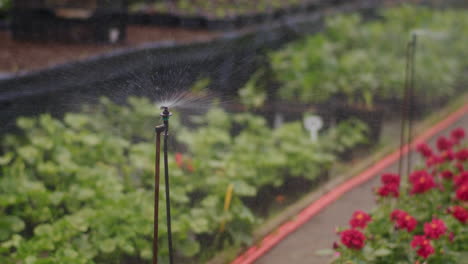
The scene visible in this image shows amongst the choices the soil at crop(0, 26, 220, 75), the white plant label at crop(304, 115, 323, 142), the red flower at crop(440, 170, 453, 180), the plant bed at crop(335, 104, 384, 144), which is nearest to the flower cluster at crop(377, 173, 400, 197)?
the red flower at crop(440, 170, 453, 180)

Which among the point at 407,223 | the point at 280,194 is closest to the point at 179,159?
the point at 280,194

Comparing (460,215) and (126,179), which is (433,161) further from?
A: (126,179)

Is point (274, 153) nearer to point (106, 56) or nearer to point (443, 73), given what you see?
point (106, 56)

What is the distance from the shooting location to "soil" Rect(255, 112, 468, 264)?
11.4 ft

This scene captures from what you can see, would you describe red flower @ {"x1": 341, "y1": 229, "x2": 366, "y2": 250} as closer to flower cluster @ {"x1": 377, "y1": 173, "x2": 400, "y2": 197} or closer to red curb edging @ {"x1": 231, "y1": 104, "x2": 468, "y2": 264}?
flower cluster @ {"x1": 377, "y1": 173, "x2": 400, "y2": 197}

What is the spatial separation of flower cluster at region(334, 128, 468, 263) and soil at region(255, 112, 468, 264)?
407 mm

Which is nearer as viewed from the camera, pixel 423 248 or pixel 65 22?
pixel 423 248

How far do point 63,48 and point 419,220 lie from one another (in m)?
4.47

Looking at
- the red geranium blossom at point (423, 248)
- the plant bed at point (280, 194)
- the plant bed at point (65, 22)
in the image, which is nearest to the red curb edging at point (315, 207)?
the plant bed at point (280, 194)

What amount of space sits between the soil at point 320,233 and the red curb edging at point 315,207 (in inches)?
1.4

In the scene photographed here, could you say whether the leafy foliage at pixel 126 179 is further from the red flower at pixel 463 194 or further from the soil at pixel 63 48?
the soil at pixel 63 48

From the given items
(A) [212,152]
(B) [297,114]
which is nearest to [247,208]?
(A) [212,152]

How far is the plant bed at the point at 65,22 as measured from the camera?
653 cm

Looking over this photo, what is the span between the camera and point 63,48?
641 centimetres
